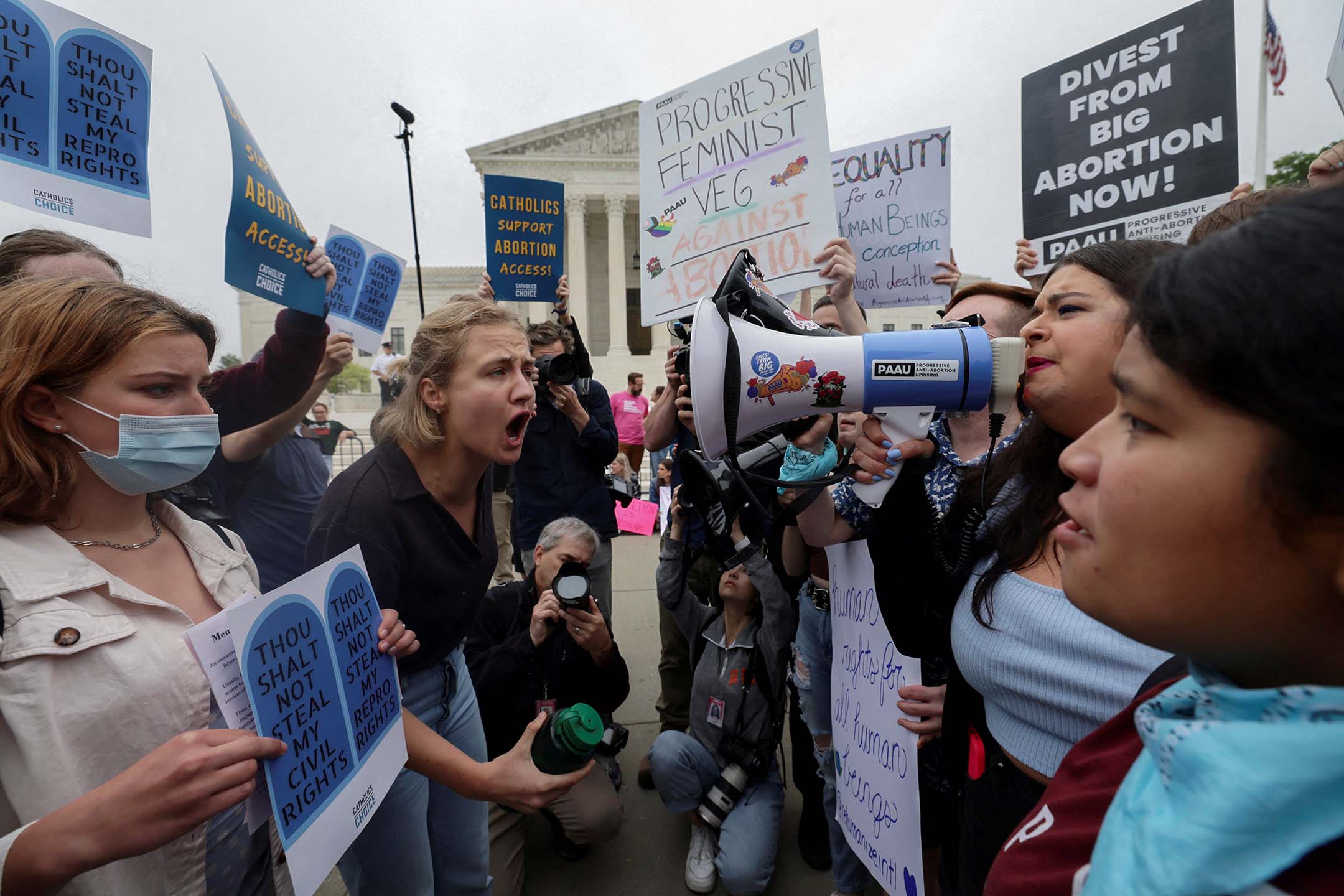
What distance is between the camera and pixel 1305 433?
432 millimetres

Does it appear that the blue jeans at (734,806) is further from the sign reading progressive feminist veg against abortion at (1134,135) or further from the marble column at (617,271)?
the marble column at (617,271)

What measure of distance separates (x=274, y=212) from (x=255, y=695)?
208 cm

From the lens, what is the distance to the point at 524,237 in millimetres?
4324

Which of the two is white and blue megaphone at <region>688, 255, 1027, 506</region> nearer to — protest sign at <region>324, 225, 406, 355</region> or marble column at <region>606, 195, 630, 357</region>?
protest sign at <region>324, 225, 406, 355</region>

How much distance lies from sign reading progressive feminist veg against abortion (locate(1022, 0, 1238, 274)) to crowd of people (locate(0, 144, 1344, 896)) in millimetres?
805

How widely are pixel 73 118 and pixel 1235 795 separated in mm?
3287

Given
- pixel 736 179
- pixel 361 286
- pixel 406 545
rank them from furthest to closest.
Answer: pixel 361 286
pixel 736 179
pixel 406 545

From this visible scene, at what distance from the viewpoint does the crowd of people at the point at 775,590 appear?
463mm

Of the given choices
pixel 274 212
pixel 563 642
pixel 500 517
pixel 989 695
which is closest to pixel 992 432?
pixel 989 695

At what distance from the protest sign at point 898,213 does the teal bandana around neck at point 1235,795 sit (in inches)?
115

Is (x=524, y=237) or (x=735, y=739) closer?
(x=735, y=739)

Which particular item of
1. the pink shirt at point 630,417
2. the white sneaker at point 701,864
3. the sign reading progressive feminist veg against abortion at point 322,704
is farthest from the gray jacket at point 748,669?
the pink shirt at point 630,417

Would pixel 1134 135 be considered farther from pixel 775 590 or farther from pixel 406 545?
pixel 406 545

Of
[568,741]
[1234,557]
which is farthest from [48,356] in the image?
[1234,557]
